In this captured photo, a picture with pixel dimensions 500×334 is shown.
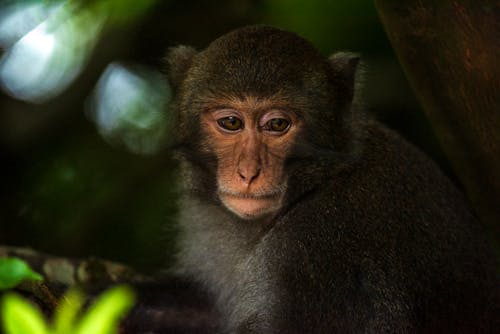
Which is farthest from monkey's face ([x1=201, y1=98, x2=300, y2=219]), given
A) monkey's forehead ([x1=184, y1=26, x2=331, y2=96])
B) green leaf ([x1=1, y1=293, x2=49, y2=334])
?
green leaf ([x1=1, y1=293, x2=49, y2=334])

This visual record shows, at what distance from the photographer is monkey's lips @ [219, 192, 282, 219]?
5.55 meters

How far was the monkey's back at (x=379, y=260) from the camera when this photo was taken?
220 inches

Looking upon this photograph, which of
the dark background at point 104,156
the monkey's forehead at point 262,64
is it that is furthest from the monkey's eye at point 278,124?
the dark background at point 104,156

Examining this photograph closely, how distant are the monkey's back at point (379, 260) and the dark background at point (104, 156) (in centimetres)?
263

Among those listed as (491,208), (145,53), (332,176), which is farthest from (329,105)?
(145,53)

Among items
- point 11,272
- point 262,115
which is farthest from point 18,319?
point 262,115

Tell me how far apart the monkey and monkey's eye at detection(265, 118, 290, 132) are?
0.01 metres

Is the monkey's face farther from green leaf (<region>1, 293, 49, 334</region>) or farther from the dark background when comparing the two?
green leaf (<region>1, 293, 49, 334</region>)

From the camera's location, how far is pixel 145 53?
30.0 ft

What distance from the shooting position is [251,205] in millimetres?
5555

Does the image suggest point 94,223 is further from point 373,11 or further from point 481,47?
point 481,47

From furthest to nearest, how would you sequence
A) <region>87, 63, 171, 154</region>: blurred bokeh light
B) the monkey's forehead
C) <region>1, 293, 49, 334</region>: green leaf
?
1. <region>87, 63, 171, 154</region>: blurred bokeh light
2. the monkey's forehead
3. <region>1, 293, 49, 334</region>: green leaf

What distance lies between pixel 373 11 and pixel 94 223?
4.14 metres

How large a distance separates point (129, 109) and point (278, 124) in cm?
351
